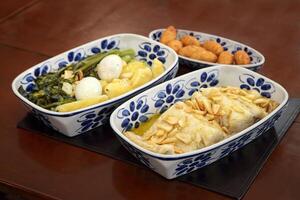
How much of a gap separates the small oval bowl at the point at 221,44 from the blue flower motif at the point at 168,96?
0.13 m

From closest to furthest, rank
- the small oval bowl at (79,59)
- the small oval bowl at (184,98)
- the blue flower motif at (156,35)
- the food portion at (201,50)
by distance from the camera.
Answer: the small oval bowl at (184,98) → the small oval bowl at (79,59) → the food portion at (201,50) → the blue flower motif at (156,35)

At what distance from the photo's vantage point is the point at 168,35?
4.64 ft

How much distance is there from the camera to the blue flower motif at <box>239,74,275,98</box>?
3.75 ft

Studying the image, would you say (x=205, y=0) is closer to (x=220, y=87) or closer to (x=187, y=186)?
(x=220, y=87)

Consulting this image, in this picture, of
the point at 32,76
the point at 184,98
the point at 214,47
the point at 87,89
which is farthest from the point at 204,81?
the point at 32,76

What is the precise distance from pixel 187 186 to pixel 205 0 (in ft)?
2.91

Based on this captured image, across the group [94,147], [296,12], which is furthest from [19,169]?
[296,12]

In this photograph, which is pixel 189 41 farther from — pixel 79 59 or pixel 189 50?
pixel 79 59

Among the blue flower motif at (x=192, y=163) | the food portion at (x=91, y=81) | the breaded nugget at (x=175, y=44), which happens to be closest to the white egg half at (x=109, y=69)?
the food portion at (x=91, y=81)

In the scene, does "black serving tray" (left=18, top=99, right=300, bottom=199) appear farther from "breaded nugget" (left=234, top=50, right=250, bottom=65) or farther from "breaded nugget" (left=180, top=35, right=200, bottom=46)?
"breaded nugget" (left=180, top=35, right=200, bottom=46)

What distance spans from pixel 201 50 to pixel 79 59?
0.31m

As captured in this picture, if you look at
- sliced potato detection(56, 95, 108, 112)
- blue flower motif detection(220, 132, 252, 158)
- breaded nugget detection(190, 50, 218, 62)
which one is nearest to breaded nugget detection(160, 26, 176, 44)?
breaded nugget detection(190, 50, 218, 62)

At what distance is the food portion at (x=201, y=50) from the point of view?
130 cm

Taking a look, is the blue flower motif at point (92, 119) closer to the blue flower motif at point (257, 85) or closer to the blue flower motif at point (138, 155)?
the blue flower motif at point (138, 155)
